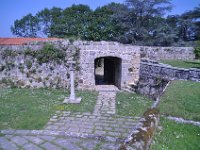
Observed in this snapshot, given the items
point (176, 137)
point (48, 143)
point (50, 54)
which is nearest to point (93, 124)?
point (48, 143)

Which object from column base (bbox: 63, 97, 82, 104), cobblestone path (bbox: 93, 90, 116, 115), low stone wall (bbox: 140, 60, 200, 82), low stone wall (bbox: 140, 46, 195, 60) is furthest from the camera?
low stone wall (bbox: 140, 46, 195, 60)

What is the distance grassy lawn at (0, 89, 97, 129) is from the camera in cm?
713

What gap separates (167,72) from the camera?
11641mm

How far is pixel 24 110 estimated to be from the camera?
8.52 metres

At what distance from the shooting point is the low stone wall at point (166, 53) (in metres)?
21.0

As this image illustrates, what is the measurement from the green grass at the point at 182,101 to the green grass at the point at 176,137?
0.49m

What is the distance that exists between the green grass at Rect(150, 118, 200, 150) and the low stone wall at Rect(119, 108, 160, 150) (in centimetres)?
41

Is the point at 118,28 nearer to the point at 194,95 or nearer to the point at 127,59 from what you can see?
the point at 127,59

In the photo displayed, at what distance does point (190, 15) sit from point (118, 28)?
12.0 meters

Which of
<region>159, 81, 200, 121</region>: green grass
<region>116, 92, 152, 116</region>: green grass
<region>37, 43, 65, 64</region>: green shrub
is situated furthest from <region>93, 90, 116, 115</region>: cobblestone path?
<region>37, 43, 65, 64</region>: green shrub

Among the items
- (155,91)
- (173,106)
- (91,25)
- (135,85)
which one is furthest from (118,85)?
(91,25)

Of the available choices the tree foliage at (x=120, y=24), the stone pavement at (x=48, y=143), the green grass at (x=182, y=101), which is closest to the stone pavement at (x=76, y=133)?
the stone pavement at (x=48, y=143)

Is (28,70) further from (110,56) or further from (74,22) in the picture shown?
(74,22)

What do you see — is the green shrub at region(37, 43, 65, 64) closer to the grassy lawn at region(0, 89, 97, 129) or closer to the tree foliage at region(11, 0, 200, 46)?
the grassy lawn at region(0, 89, 97, 129)
